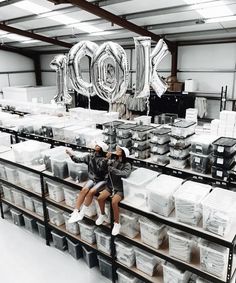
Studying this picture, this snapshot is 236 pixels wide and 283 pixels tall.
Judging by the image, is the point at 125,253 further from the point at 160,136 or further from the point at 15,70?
the point at 15,70

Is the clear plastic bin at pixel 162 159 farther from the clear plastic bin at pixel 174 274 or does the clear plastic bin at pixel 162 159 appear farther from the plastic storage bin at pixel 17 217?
the plastic storage bin at pixel 17 217

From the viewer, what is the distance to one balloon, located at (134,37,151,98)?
304cm

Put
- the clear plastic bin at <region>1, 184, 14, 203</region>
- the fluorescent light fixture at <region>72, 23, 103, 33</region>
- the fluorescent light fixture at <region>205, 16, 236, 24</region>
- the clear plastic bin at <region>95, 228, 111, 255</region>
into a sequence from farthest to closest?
the fluorescent light fixture at <region>72, 23, 103, 33</region> < the fluorescent light fixture at <region>205, 16, 236, 24</region> < the clear plastic bin at <region>1, 184, 14, 203</region> < the clear plastic bin at <region>95, 228, 111, 255</region>

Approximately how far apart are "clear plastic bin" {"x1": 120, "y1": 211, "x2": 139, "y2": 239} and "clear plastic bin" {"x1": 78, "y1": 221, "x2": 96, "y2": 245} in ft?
1.83

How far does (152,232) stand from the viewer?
9.03ft

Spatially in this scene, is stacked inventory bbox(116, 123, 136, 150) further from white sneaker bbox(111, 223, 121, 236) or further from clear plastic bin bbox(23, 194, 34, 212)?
clear plastic bin bbox(23, 194, 34, 212)

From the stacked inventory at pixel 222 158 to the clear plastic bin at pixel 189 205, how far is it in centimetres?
46

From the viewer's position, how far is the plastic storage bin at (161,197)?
8.42ft

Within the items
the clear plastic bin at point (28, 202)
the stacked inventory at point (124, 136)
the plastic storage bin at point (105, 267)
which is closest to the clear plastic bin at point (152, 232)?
the plastic storage bin at point (105, 267)

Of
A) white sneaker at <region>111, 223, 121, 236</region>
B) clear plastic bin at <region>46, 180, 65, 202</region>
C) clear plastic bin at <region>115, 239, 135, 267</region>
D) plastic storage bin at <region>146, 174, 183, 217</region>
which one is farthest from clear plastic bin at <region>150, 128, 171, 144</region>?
clear plastic bin at <region>46, 180, 65, 202</region>

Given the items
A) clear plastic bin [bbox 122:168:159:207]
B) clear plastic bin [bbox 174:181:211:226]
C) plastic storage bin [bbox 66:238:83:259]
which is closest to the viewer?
clear plastic bin [bbox 174:181:211:226]

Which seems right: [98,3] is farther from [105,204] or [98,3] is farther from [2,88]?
[2,88]

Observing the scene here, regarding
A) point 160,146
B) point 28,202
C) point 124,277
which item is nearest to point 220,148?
point 160,146

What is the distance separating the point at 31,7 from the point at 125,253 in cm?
605
